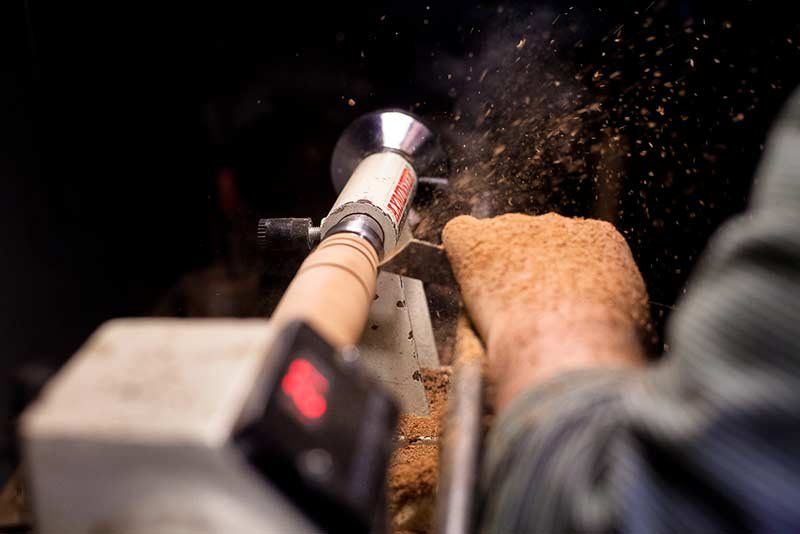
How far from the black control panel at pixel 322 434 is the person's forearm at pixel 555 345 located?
0.23m

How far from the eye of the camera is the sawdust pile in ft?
3.82

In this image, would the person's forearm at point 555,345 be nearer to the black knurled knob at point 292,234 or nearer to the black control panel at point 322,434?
the black control panel at point 322,434

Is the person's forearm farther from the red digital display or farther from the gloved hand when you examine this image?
the red digital display

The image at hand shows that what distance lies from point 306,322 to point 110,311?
156cm

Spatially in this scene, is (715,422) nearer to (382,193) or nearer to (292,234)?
(382,193)

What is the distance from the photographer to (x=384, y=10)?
1888mm

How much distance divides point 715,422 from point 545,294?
1.69 feet

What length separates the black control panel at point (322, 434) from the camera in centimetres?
50

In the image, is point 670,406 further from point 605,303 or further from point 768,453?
point 605,303

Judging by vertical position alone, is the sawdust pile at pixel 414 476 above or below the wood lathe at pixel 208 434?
below

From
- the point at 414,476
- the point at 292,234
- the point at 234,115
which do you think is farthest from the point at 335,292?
the point at 234,115

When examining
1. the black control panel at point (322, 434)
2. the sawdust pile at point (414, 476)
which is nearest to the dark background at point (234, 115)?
the sawdust pile at point (414, 476)

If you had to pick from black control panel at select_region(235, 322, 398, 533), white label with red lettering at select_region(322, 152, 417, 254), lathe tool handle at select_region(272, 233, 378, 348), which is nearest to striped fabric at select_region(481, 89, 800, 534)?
black control panel at select_region(235, 322, 398, 533)

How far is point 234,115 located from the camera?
2.11 m
